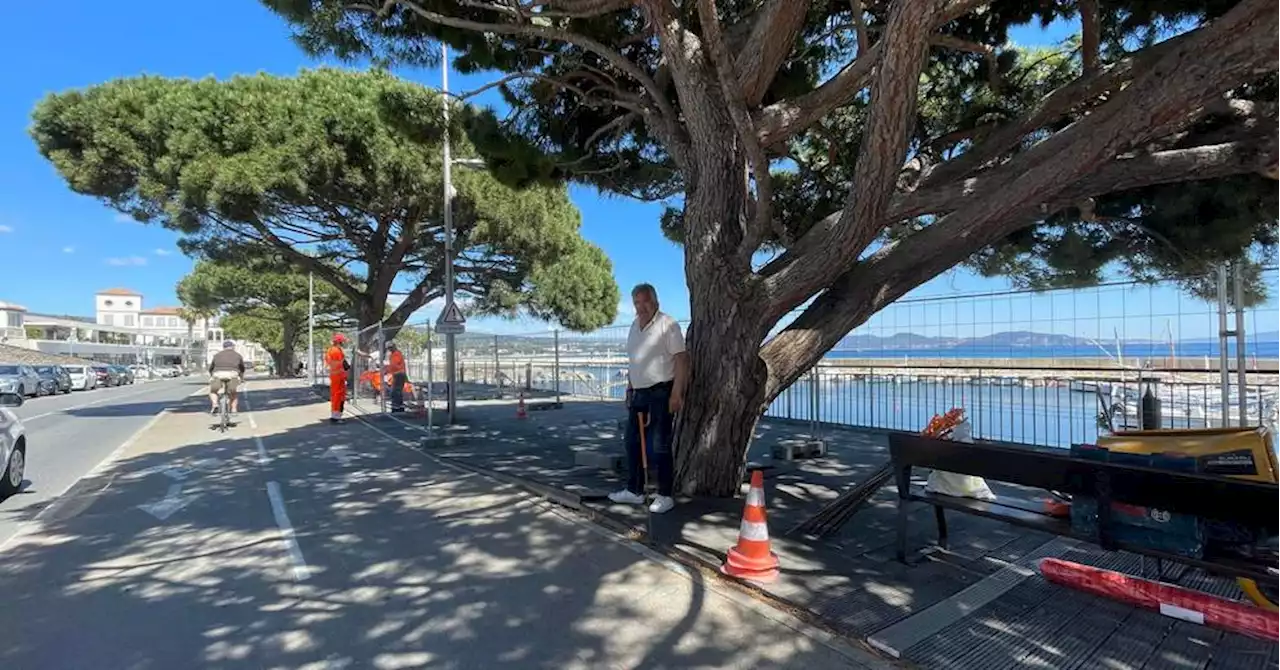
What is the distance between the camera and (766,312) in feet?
A: 18.2

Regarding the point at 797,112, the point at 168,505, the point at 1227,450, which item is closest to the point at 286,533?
the point at 168,505

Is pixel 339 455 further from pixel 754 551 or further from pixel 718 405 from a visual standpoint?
pixel 754 551

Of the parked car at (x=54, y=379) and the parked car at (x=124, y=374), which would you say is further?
the parked car at (x=124, y=374)

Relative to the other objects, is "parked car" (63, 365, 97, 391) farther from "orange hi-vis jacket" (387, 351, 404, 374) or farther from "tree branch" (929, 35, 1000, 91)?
"tree branch" (929, 35, 1000, 91)

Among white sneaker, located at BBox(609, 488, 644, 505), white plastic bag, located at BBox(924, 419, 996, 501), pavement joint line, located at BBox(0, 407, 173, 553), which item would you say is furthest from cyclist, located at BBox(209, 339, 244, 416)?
white plastic bag, located at BBox(924, 419, 996, 501)

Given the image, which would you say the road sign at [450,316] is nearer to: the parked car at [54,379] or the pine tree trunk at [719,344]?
the pine tree trunk at [719,344]

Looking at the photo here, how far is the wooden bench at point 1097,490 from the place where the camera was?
2889 millimetres

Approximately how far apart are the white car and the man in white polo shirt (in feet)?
20.9

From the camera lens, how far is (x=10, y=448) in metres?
7.06

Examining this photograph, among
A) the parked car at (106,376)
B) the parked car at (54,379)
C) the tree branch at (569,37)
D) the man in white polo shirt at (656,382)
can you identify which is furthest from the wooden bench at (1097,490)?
the parked car at (106,376)

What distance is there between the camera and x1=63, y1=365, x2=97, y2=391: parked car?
109ft

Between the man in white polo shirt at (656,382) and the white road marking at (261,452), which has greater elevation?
the man in white polo shirt at (656,382)

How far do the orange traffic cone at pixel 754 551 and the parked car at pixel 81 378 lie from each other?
40.1 metres

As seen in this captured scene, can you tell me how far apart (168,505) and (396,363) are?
891cm
